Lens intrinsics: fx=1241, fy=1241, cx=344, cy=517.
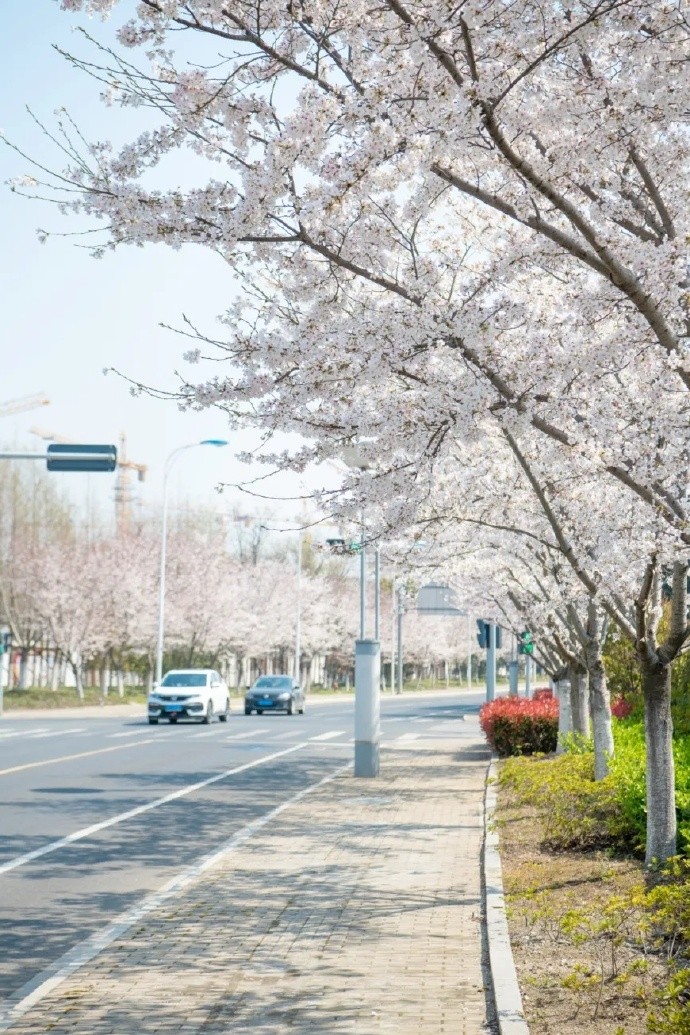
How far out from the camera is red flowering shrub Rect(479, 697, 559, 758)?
2261cm

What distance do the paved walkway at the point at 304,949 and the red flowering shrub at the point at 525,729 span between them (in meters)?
8.91

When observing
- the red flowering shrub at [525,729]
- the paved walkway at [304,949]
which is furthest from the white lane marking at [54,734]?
the paved walkway at [304,949]

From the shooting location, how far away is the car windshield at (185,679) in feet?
131

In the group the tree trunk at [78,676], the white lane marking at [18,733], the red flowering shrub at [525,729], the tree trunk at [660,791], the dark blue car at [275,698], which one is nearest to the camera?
the tree trunk at [660,791]

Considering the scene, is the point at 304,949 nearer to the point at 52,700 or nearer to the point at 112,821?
the point at 112,821

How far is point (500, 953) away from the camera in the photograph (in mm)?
7453

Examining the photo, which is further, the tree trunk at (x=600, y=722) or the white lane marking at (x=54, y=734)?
the white lane marking at (x=54, y=734)

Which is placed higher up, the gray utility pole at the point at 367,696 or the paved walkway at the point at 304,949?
the gray utility pole at the point at 367,696

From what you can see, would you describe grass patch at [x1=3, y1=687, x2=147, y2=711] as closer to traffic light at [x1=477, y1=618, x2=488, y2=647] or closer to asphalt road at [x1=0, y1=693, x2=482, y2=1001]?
asphalt road at [x1=0, y1=693, x2=482, y2=1001]

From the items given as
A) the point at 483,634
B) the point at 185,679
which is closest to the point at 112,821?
the point at 483,634

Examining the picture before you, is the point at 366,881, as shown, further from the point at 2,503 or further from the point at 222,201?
the point at 2,503

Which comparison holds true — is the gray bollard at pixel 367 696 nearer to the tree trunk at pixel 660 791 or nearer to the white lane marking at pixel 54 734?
the tree trunk at pixel 660 791

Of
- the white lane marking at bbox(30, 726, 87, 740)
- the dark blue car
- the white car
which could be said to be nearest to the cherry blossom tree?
the white lane marking at bbox(30, 726, 87, 740)

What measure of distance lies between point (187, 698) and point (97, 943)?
30.5 m
